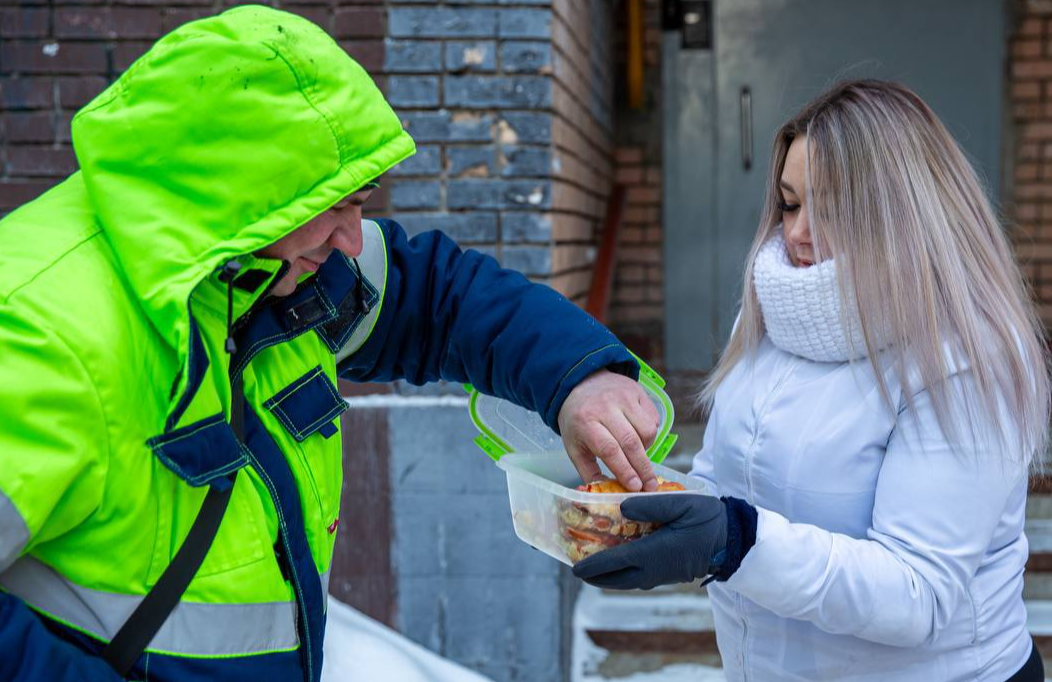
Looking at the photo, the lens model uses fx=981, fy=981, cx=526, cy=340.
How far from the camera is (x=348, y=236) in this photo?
1.30m

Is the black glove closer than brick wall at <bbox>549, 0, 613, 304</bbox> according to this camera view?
Yes

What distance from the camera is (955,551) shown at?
1.44 metres

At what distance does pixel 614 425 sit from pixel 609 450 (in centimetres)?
3

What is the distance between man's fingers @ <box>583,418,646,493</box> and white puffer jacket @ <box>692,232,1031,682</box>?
0.76ft

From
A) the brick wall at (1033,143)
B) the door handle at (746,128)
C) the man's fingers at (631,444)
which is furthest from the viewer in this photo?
the door handle at (746,128)

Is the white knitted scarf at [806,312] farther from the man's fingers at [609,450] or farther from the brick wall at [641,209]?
the brick wall at [641,209]

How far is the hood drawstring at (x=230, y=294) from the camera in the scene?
1104 millimetres

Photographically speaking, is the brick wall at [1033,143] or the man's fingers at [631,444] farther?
the brick wall at [1033,143]

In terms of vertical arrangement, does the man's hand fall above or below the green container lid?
above

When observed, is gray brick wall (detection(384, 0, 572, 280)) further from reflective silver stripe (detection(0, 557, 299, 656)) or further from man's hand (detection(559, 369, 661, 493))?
reflective silver stripe (detection(0, 557, 299, 656))

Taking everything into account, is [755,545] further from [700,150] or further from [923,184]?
[700,150]

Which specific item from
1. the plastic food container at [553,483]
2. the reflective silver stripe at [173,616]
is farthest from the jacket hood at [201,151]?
the plastic food container at [553,483]

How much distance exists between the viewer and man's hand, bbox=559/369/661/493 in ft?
4.39

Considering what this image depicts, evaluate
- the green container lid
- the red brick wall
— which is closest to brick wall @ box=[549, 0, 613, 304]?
the red brick wall
